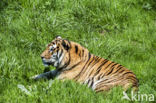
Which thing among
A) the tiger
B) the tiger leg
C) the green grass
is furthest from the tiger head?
the green grass

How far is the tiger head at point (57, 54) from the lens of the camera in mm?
5082

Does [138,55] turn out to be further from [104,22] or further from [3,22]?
[3,22]

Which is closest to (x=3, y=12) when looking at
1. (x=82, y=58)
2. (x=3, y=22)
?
(x=3, y=22)

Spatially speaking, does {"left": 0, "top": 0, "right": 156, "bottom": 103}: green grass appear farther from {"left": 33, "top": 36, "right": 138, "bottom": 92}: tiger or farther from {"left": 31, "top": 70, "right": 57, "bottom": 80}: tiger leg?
{"left": 33, "top": 36, "right": 138, "bottom": 92}: tiger

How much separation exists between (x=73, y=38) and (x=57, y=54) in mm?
1531

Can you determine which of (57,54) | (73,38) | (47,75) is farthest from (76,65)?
(73,38)

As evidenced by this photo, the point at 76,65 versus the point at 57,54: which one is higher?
the point at 57,54

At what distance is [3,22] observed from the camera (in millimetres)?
6801

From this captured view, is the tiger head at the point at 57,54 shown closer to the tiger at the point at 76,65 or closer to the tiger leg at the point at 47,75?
the tiger at the point at 76,65

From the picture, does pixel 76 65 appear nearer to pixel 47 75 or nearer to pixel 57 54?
pixel 57 54

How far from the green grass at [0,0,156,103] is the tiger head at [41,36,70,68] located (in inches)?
16.8

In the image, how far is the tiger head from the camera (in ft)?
16.7

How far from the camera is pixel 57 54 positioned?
201 inches

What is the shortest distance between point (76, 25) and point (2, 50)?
1791 millimetres
